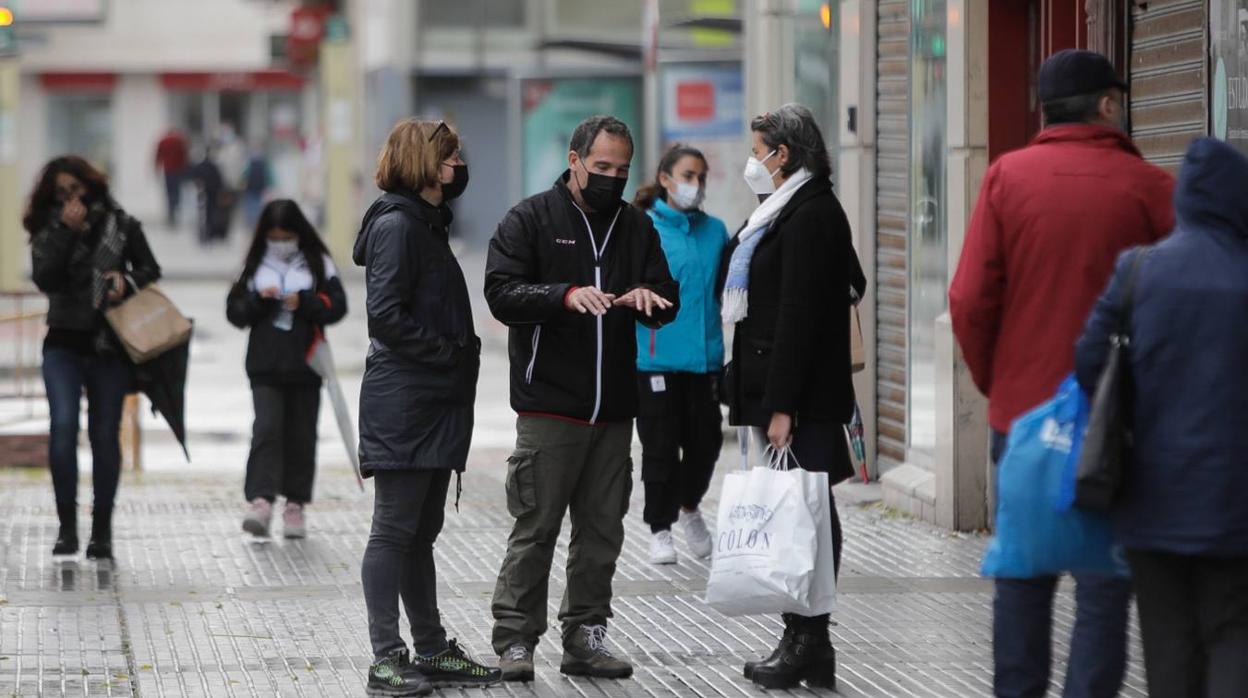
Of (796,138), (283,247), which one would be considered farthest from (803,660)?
(283,247)

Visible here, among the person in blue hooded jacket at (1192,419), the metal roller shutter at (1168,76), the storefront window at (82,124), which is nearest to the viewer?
the person in blue hooded jacket at (1192,419)

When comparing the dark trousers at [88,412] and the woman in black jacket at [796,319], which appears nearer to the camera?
the woman in black jacket at [796,319]

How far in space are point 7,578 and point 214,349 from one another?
13328 mm

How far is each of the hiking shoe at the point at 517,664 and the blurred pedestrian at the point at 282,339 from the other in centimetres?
348

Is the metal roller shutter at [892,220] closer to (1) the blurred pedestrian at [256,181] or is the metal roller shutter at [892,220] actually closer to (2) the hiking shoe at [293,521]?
(2) the hiking shoe at [293,521]

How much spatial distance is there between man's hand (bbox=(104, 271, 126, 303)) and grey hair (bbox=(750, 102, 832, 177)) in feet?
11.9

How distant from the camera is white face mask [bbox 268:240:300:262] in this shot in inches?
409

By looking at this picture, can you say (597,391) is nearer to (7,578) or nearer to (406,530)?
(406,530)

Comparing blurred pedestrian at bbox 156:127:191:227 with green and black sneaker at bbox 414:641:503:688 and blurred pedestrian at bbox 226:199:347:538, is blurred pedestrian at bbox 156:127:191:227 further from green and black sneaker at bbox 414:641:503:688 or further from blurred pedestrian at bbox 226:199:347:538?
green and black sneaker at bbox 414:641:503:688

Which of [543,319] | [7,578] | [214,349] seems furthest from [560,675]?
[214,349]

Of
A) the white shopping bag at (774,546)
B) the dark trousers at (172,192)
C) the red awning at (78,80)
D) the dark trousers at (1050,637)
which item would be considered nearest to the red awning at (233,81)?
the red awning at (78,80)

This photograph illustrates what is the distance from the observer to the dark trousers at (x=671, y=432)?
9.37m

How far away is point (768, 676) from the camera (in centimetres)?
688

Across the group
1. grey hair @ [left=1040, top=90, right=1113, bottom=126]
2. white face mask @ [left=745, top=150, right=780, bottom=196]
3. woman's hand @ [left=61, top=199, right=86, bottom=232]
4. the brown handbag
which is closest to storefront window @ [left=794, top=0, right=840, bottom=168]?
the brown handbag
